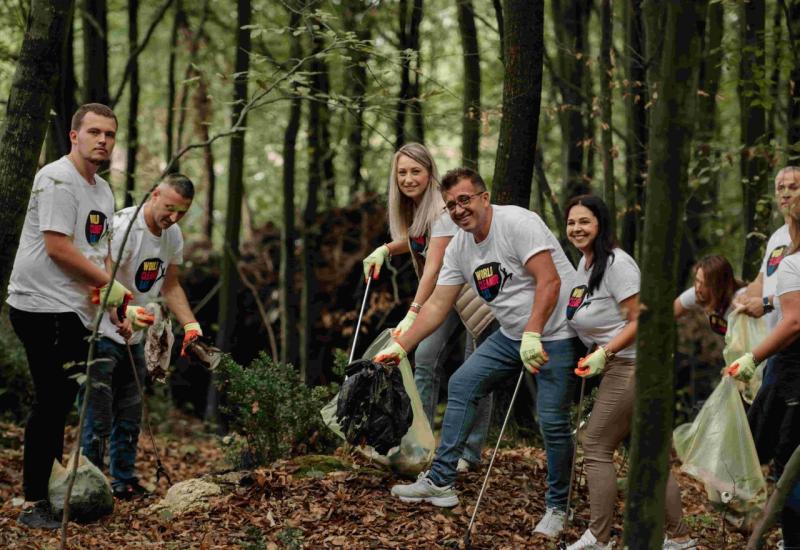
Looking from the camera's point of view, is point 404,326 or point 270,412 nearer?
point 404,326

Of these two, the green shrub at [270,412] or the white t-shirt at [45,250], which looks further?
the green shrub at [270,412]

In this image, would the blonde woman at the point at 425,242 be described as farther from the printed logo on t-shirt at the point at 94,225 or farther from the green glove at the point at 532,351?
the printed logo on t-shirt at the point at 94,225

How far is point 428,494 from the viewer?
5164mm

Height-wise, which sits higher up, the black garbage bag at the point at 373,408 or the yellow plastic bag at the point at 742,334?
the yellow plastic bag at the point at 742,334

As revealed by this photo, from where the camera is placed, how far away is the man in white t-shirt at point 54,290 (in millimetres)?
4895

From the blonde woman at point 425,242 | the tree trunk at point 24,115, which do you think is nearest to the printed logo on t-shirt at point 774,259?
the blonde woman at point 425,242

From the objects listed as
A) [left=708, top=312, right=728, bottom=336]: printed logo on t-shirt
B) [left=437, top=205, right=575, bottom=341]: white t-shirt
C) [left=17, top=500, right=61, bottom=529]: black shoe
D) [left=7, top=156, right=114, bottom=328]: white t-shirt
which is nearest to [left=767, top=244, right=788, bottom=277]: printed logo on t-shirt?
[left=708, top=312, right=728, bottom=336]: printed logo on t-shirt

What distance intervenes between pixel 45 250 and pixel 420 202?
2.18 m

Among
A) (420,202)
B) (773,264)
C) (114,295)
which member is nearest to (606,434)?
(773,264)

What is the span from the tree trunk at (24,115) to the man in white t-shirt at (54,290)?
1.26 feet

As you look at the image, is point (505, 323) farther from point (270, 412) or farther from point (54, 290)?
point (54, 290)

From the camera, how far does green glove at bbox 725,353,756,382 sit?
476cm

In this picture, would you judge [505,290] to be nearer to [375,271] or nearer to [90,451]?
[375,271]

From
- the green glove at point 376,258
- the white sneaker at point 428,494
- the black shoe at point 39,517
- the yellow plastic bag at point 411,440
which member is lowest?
the black shoe at point 39,517
